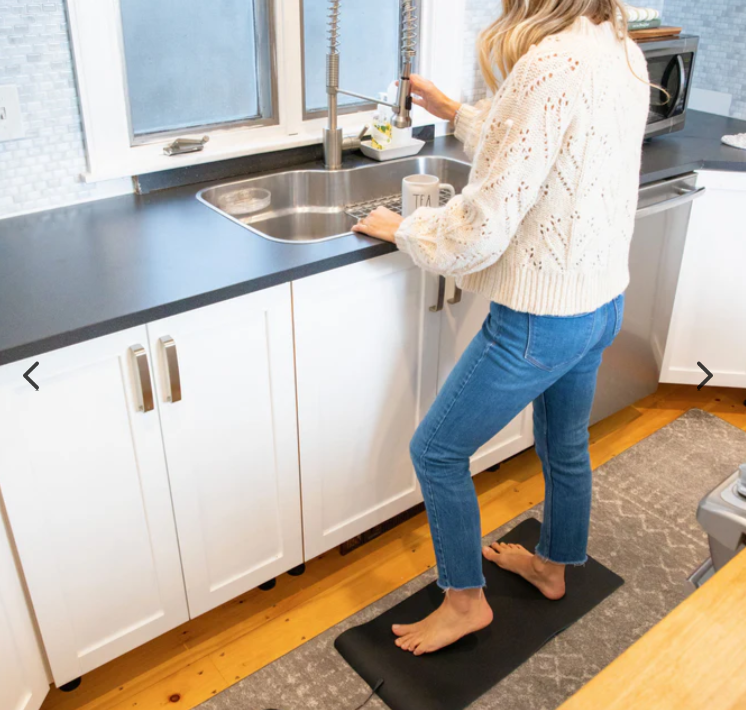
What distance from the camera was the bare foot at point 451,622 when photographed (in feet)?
5.86

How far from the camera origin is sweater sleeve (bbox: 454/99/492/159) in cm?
170

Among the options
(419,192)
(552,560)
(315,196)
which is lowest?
(552,560)

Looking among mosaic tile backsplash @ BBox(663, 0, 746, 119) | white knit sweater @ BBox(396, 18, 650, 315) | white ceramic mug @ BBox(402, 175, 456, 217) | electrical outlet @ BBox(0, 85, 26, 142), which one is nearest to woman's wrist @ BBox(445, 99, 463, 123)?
white ceramic mug @ BBox(402, 175, 456, 217)

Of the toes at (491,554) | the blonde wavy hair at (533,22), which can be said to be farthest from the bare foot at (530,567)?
the blonde wavy hair at (533,22)

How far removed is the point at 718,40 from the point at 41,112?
2.24m

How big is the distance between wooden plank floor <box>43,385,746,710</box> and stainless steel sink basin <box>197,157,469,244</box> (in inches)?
33.2

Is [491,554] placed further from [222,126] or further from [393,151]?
[222,126]

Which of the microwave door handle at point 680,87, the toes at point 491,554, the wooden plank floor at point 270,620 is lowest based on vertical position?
the wooden plank floor at point 270,620

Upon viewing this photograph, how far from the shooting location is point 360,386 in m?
1.82

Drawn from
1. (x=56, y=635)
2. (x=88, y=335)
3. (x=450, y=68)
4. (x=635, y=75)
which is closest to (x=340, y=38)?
(x=450, y=68)

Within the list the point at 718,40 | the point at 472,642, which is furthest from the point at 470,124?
the point at 718,40

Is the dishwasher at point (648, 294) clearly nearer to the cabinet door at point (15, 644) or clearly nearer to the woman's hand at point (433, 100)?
the woman's hand at point (433, 100)

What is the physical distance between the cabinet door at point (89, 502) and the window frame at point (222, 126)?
0.65 m

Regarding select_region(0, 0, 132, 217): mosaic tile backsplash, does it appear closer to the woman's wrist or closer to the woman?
the woman
